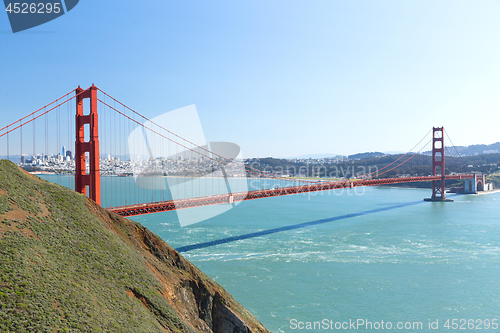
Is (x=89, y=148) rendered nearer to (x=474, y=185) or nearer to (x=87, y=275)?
(x=87, y=275)

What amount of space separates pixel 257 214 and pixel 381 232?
40.7 ft

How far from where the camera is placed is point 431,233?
947 inches

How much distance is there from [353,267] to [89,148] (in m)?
13.7

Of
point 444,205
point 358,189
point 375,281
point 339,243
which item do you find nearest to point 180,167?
point 358,189

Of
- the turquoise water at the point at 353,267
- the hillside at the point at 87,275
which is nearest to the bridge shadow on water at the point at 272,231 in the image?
the turquoise water at the point at 353,267

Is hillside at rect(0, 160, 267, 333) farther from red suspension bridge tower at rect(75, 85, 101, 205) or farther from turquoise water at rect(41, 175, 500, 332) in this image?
red suspension bridge tower at rect(75, 85, 101, 205)

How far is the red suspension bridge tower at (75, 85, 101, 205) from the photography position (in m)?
13.8

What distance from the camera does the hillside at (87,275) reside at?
15.5 feet

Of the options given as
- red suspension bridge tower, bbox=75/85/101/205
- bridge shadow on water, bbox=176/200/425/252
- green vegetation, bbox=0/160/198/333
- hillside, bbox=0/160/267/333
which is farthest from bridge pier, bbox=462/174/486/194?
green vegetation, bbox=0/160/198/333

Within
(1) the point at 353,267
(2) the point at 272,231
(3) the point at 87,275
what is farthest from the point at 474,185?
(3) the point at 87,275

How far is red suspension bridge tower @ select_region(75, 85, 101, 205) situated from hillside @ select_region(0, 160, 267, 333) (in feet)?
17.5

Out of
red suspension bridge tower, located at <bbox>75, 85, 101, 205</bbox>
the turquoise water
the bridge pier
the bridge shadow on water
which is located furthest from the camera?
the bridge pier

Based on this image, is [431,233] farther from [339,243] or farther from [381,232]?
[339,243]

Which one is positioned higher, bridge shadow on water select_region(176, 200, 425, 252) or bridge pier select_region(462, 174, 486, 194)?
bridge pier select_region(462, 174, 486, 194)
